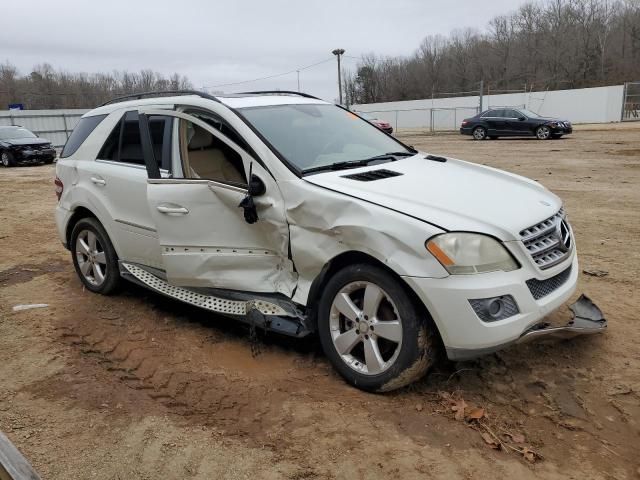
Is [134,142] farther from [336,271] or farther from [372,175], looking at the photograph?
[336,271]

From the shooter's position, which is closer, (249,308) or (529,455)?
(529,455)

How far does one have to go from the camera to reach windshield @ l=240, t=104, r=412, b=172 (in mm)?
3852

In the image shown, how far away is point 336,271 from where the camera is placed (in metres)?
3.43

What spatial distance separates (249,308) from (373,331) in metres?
1.02

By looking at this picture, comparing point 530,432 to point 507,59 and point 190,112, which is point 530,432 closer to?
point 190,112

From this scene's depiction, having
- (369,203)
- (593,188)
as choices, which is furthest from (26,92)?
(369,203)

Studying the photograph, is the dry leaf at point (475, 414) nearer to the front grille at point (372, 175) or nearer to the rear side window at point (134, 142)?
the front grille at point (372, 175)

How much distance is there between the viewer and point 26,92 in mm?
51469

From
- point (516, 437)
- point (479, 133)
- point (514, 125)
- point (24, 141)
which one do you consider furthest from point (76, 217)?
point (479, 133)

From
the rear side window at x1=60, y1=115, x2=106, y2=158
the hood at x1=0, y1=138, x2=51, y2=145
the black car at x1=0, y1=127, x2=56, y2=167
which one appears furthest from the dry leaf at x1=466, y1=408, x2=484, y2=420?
the hood at x1=0, y1=138, x2=51, y2=145

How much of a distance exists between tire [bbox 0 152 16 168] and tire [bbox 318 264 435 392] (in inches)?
852

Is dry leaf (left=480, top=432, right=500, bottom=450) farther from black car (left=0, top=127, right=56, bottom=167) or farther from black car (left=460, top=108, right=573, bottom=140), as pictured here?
black car (left=460, top=108, right=573, bottom=140)

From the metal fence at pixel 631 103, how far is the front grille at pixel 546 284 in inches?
1366

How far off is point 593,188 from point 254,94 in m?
7.83
